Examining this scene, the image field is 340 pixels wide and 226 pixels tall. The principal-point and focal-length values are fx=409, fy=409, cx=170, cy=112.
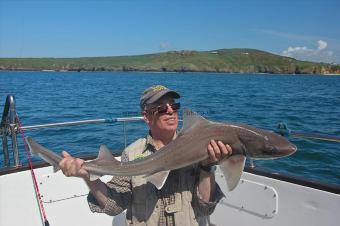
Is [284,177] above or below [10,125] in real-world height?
below

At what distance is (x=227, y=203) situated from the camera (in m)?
5.10

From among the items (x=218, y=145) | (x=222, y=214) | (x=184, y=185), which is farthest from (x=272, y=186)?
(x=218, y=145)

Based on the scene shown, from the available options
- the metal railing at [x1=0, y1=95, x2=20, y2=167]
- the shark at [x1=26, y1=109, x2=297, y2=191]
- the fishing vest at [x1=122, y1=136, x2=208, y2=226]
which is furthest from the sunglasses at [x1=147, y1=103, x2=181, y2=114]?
the metal railing at [x1=0, y1=95, x2=20, y2=167]

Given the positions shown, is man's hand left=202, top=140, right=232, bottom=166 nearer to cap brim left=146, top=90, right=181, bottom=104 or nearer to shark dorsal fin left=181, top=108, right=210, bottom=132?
shark dorsal fin left=181, top=108, right=210, bottom=132

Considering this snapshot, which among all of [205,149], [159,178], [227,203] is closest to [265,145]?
[205,149]

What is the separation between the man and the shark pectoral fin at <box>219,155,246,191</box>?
147 millimetres

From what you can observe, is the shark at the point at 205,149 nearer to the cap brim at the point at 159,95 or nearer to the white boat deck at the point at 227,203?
the cap brim at the point at 159,95

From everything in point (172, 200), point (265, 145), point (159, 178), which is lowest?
point (172, 200)

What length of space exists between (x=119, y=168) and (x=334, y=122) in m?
19.6

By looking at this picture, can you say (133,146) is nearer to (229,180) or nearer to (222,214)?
(229,180)

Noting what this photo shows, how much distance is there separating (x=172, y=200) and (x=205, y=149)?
0.59 meters

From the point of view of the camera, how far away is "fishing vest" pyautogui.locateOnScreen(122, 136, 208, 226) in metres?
3.31

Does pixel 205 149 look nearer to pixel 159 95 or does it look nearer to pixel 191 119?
pixel 191 119

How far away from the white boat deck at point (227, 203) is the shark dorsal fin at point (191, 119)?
187cm
